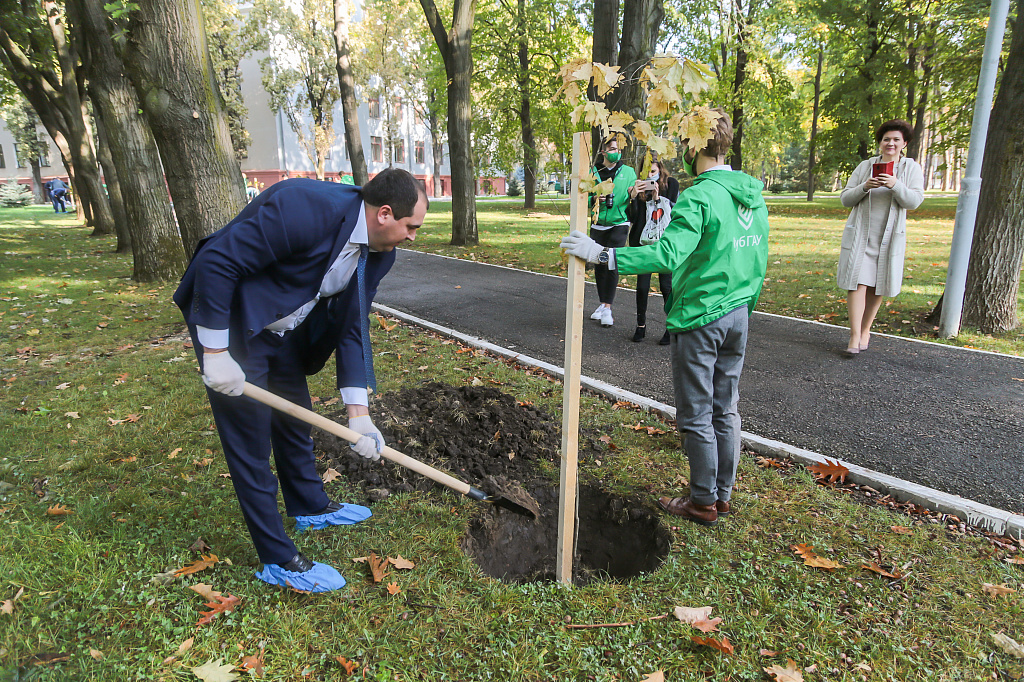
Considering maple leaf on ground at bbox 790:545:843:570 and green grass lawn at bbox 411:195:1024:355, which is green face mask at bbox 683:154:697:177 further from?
maple leaf on ground at bbox 790:545:843:570

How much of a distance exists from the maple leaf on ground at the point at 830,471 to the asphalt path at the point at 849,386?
24 centimetres

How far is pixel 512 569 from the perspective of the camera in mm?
3289

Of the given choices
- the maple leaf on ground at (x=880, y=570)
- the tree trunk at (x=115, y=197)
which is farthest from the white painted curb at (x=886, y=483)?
the tree trunk at (x=115, y=197)

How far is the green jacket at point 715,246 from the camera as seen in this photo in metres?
Result: 2.83

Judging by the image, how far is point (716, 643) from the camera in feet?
7.98

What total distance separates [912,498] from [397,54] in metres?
37.9

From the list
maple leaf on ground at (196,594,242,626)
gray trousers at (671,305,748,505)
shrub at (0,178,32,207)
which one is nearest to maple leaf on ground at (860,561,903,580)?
gray trousers at (671,305,748,505)

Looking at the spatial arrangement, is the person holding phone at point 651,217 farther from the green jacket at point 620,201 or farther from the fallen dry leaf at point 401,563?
the fallen dry leaf at point 401,563

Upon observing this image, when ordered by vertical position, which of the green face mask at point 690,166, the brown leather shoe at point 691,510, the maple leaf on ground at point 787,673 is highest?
the green face mask at point 690,166

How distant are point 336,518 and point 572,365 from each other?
5.36ft

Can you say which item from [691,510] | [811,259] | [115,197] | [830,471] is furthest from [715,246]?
[115,197]

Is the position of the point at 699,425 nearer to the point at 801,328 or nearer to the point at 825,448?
the point at 825,448

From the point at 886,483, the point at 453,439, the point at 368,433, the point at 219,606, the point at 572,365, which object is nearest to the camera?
the point at 219,606

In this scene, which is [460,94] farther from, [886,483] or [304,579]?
[304,579]
